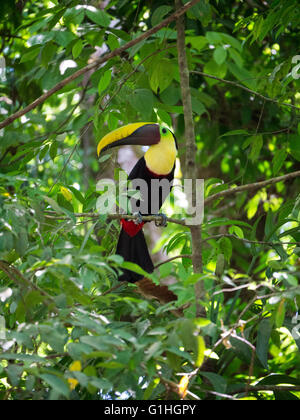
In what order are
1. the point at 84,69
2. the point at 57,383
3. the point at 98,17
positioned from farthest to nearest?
the point at 98,17, the point at 84,69, the point at 57,383

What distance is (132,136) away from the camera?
10.0ft

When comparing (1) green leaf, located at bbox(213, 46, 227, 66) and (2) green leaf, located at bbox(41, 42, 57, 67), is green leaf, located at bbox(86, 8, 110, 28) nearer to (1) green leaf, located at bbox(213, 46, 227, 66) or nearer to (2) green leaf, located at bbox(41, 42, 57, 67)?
(2) green leaf, located at bbox(41, 42, 57, 67)

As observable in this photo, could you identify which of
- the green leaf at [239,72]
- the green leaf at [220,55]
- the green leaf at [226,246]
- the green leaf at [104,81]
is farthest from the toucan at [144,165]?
the green leaf at [220,55]

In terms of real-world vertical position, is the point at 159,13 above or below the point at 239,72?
above

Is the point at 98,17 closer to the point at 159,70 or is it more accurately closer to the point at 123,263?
the point at 159,70

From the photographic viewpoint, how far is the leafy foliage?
1787mm

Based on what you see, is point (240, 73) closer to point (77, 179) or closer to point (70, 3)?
point (70, 3)

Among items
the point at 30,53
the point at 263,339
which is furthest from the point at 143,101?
the point at 263,339

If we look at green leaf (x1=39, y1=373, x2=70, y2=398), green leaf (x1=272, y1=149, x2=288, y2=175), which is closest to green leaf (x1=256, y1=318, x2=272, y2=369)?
green leaf (x1=39, y1=373, x2=70, y2=398)

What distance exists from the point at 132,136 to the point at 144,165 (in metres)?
0.34

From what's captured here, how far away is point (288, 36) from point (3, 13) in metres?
1.97

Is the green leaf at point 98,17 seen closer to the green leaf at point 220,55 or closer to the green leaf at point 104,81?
the green leaf at point 104,81
